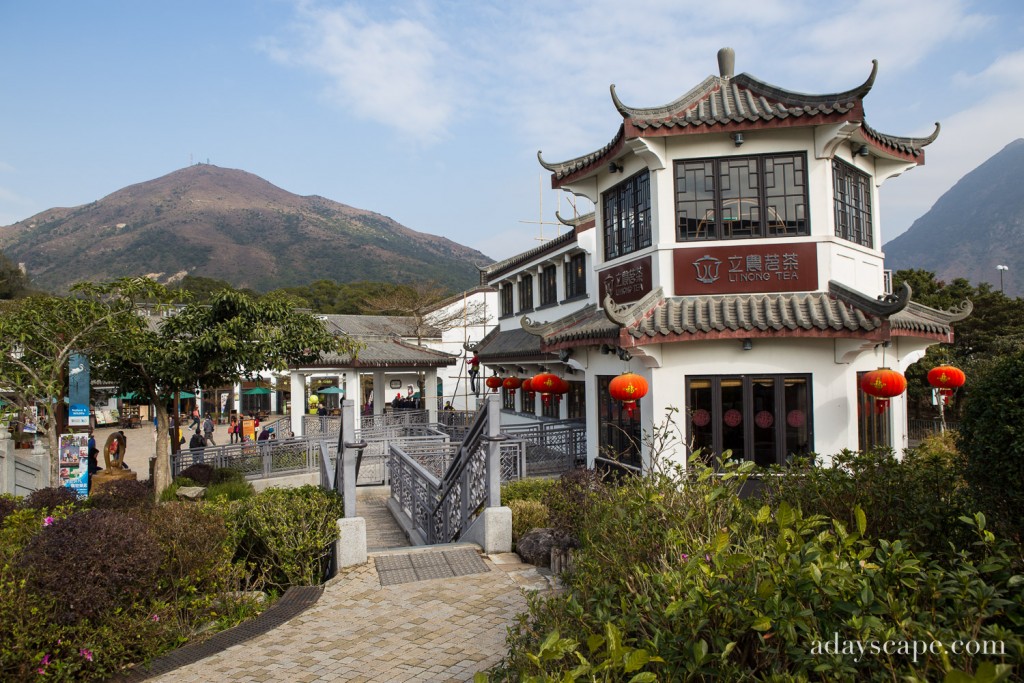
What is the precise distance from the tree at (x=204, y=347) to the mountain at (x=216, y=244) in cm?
9355

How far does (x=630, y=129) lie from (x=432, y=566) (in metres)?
7.12

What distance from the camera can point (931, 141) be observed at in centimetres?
1165

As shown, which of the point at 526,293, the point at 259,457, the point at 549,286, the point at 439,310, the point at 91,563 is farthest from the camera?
the point at 439,310

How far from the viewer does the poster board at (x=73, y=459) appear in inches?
459

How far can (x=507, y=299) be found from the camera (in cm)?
2541

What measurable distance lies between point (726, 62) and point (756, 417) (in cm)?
674

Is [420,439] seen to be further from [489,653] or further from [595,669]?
[595,669]

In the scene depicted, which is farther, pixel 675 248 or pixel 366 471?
pixel 366 471

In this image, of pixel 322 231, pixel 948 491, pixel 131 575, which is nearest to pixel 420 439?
pixel 131 575

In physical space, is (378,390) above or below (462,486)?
above

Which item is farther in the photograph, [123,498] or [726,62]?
[726,62]

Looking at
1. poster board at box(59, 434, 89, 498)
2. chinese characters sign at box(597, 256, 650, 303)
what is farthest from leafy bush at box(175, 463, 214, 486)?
chinese characters sign at box(597, 256, 650, 303)

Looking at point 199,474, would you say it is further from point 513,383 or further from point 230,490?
point 513,383

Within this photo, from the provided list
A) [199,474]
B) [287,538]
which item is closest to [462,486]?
[287,538]
